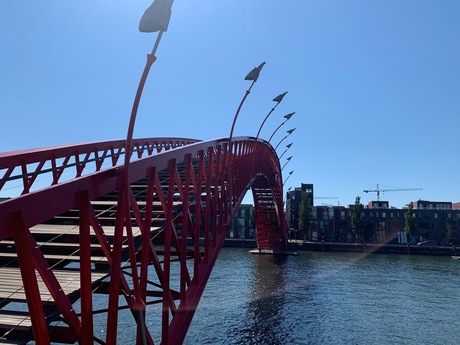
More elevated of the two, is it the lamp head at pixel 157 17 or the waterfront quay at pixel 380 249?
the lamp head at pixel 157 17

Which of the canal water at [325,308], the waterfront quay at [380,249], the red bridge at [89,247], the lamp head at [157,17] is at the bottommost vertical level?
the canal water at [325,308]

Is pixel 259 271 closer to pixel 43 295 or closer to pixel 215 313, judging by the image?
pixel 215 313

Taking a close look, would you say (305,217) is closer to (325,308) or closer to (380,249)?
(380,249)

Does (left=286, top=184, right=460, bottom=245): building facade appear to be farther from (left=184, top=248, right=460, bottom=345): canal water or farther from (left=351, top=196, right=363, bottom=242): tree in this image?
(left=184, top=248, right=460, bottom=345): canal water

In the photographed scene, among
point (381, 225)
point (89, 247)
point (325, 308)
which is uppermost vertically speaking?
point (381, 225)

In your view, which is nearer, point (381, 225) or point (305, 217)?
point (305, 217)

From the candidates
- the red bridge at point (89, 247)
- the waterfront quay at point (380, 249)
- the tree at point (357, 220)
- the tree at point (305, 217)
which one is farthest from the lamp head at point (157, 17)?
the tree at point (357, 220)

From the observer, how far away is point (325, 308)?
28.3 m

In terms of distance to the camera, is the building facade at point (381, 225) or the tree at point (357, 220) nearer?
the tree at point (357, 220)

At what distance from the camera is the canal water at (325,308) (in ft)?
70.7

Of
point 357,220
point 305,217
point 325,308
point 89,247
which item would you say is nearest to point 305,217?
point 305,217

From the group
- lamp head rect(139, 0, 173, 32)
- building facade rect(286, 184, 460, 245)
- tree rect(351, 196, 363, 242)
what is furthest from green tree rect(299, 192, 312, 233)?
lamp head rect(139, 0, 173, 32)

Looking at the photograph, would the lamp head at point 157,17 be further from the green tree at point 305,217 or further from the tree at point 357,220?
the tree at point 357,220

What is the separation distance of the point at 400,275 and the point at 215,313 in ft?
103
